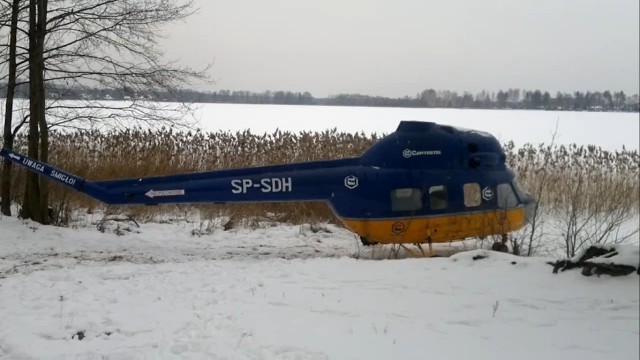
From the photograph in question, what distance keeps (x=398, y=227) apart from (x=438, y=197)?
0.63 meters

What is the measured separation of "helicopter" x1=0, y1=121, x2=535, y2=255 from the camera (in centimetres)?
680

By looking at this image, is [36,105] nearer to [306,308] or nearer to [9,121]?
[9,121]

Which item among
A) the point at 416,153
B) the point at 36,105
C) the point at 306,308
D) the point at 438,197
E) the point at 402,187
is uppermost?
the point at 36,105

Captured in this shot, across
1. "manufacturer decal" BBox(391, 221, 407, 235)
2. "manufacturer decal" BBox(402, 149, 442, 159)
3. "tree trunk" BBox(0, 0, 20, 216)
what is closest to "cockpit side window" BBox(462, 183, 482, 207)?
"manufacturer decal" BBox(402, 149, 442, 159)

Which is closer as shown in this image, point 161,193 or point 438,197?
point 438,197

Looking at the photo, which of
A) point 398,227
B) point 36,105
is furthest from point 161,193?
point 398,227

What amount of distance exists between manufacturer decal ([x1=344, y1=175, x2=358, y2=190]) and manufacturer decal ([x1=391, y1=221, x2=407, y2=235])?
2.29 feet

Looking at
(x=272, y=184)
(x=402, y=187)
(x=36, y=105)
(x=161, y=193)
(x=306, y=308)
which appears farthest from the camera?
(x=36, y=105)

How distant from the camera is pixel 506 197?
7.03m

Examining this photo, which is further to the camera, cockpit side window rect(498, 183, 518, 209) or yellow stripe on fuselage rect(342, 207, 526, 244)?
cockpit side window rect(498, 183, 518, 209)

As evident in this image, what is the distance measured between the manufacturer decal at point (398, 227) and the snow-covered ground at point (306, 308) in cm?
96

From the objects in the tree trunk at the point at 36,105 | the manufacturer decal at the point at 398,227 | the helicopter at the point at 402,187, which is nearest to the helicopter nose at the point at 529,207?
the helicopter at the point at 402,187

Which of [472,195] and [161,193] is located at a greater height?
[472,195]

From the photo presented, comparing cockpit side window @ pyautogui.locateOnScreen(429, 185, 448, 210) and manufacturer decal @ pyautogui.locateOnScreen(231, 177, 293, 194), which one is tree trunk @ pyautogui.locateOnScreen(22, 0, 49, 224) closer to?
manufacturer decal @ pyautogui.locateOnScreen(231, 177, 293, 194)
